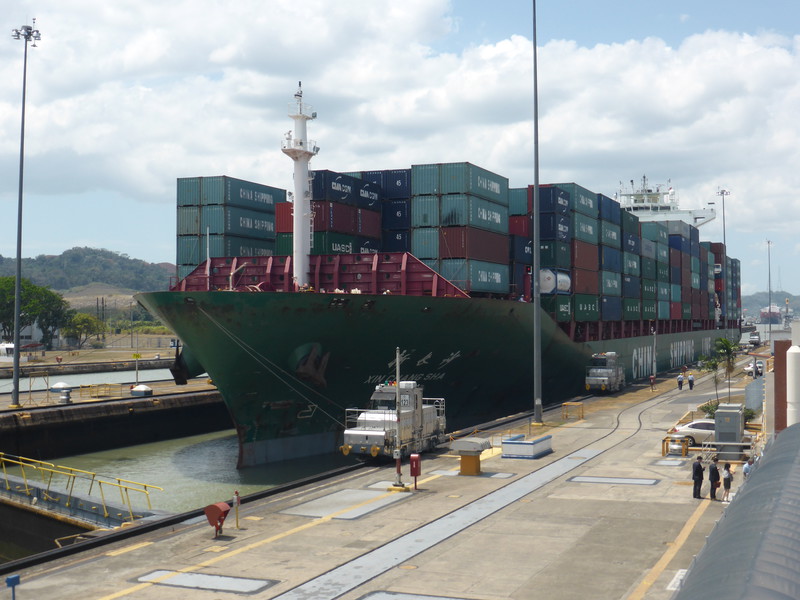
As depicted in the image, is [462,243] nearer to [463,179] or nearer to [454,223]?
[454,223]

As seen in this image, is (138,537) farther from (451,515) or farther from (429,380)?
(429,380)

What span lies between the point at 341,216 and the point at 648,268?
4597 centimetres

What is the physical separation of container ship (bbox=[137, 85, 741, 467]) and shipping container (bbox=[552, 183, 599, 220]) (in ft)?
0.49

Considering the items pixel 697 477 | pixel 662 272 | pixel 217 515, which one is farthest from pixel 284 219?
pixel 662 272

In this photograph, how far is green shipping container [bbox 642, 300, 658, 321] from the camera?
77438 mm

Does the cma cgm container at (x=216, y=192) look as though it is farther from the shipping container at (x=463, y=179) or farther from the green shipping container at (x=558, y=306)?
the green shipping container at (x=558, y=306)

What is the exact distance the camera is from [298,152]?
125ft

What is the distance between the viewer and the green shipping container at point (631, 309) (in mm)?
70438

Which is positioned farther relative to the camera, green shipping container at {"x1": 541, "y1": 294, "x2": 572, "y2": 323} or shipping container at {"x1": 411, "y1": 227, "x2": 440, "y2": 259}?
green shipping container at {"x1": 541, "y1": 294, "x2": 572, "y2": 323}

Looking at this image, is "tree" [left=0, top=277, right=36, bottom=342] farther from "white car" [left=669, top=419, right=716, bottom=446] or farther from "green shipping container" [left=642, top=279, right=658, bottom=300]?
"white car" [left=669, top=419, right=716, bottom=446]

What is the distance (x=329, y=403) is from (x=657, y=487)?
1505cm

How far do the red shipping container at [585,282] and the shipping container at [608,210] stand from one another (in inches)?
233


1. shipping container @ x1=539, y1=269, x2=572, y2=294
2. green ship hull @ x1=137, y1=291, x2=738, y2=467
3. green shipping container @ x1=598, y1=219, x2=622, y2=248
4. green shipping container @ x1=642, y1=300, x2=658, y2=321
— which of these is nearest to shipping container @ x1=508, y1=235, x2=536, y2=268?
shipping container @ x1=539, y1=269, x2=572, y2=294

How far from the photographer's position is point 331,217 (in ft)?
136
